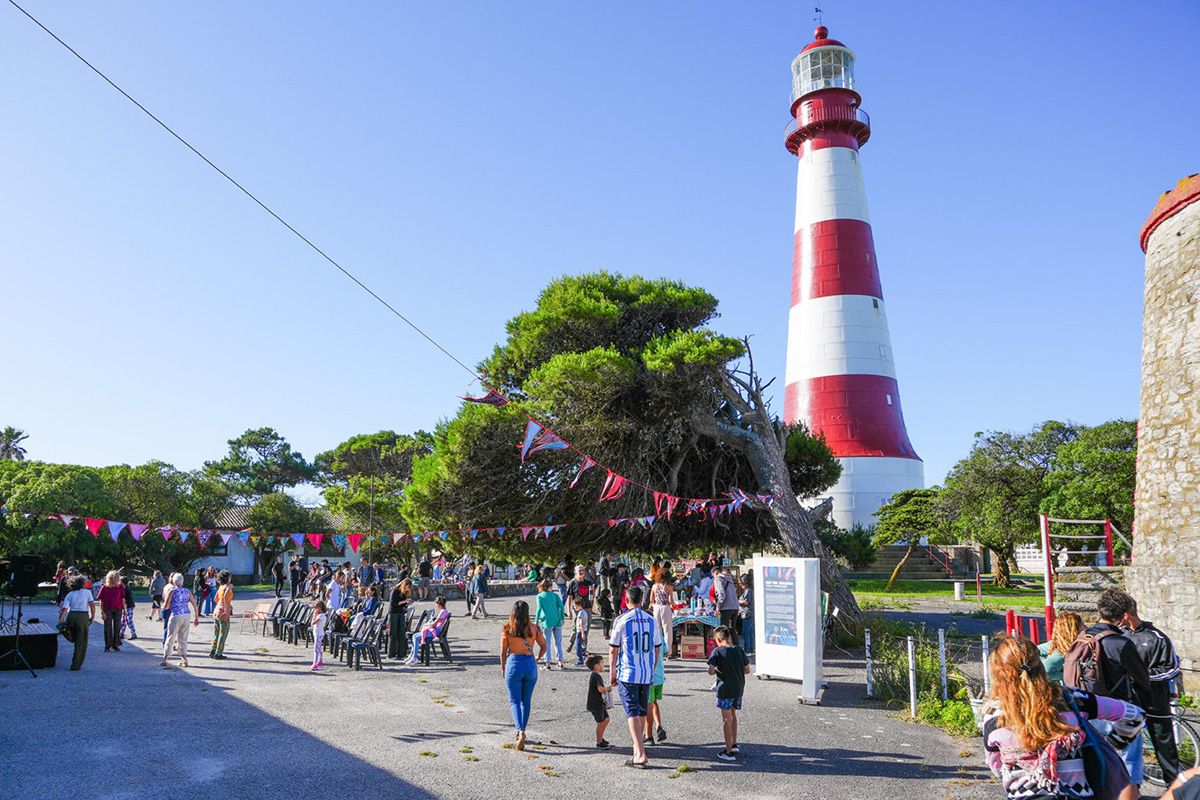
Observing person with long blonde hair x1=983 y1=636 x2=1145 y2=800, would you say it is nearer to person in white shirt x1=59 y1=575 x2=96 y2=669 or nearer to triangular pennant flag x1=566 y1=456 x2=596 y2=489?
triangular pennant flag x1=566 y1=456 x2=596 y2=489

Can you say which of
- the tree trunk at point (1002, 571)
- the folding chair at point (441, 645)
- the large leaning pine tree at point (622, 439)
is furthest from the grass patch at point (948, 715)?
the tree trunk at point (1002, 571)

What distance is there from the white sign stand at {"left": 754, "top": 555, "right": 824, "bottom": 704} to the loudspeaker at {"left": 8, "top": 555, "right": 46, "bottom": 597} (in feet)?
40.3

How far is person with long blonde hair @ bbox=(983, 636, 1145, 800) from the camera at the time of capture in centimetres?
330

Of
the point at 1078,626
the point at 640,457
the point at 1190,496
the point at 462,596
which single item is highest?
the point at 640,457

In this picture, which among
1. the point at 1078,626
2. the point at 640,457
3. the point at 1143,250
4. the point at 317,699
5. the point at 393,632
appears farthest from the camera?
the point at 640,457

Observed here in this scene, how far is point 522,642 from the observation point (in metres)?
7.51

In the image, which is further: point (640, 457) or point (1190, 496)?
point (640, 457)

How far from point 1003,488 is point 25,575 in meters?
32.1

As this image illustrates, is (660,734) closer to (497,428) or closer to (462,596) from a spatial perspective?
(497,428)

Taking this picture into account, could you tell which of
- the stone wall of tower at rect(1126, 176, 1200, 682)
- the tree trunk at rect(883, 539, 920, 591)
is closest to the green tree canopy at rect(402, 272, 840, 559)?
the stone wall of tower at rect(1126, 176, 1200, 682)

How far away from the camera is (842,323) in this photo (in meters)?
30.7

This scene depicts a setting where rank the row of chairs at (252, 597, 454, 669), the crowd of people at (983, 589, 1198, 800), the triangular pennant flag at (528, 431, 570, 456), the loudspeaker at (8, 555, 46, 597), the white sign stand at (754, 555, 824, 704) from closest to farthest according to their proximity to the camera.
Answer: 1. the crowd of people at (983, 589, 1198, 800)
2. the white sign stand at (754, 555, 824, 704)
3. the row of chairs at (252, 597, 454, 669)
4. the loudspeaker at (8, 555, 46, 597)
5. the triangular pennant flag at (528, 431, 570, 456)

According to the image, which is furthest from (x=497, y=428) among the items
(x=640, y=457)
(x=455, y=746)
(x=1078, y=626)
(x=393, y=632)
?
(x=1078, y=626)

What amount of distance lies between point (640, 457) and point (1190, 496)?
425 inches
